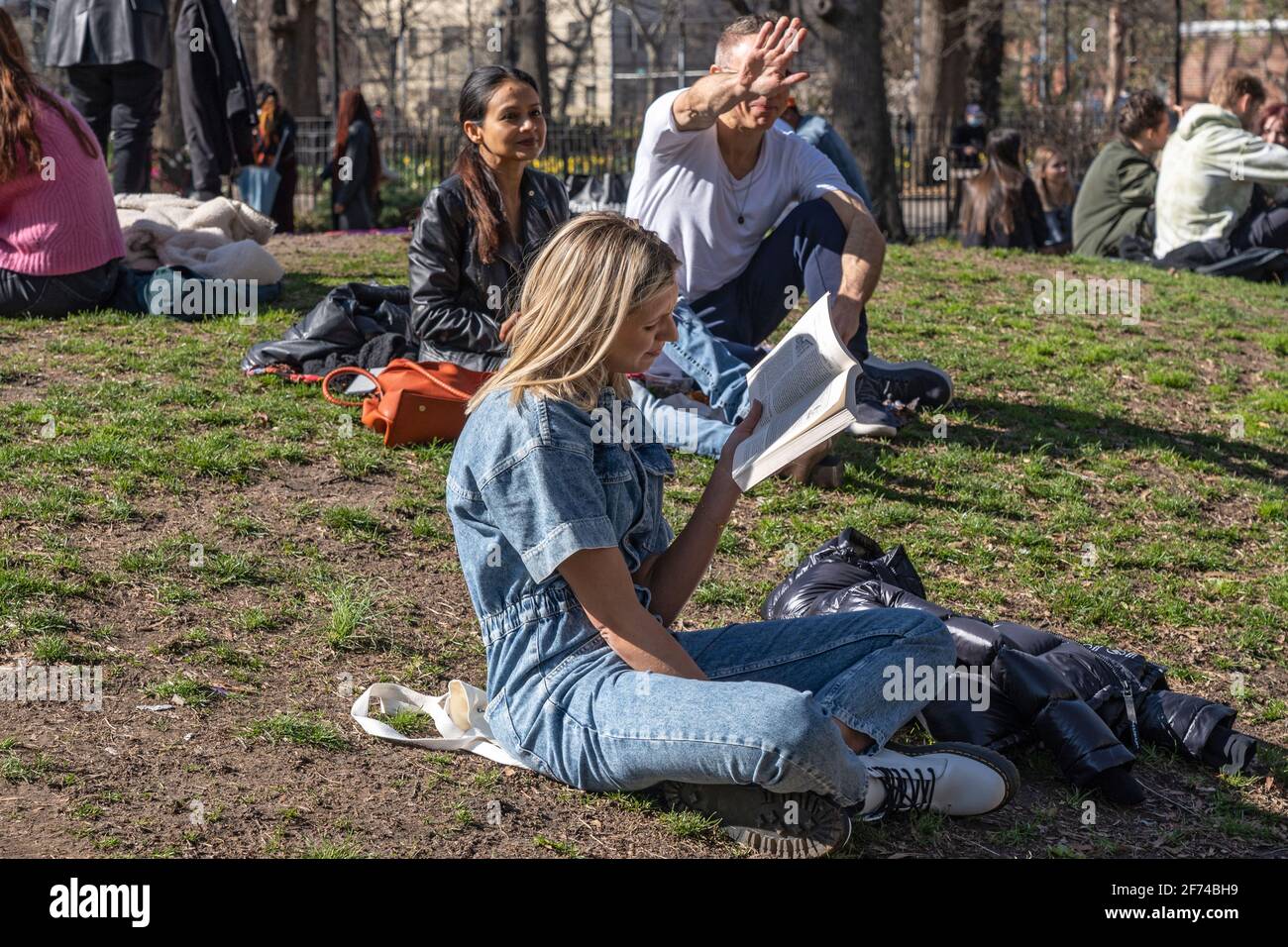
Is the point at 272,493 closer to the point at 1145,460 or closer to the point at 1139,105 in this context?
the point at 1145,460

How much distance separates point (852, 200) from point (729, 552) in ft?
5.88

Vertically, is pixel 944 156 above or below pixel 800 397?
above

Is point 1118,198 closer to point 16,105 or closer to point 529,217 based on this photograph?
point 529,217

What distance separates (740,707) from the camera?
9.71ft

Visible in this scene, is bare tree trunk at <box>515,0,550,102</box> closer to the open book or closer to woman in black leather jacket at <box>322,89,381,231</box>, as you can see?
woman in black leather jacket at <box>322,89,381,231</box>

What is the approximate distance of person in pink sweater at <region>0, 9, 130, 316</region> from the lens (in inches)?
278

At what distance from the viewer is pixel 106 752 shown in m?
3.57

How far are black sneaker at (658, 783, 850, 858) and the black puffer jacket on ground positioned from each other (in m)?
0.76

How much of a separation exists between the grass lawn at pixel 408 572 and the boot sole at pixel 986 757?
13cm

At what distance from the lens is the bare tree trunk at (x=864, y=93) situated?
13344 millimetres

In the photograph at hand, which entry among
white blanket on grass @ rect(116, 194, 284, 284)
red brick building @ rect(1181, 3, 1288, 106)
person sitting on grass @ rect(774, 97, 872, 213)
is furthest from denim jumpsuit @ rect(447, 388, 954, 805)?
red brick building @ rect(1181, 3, 1288, 106)

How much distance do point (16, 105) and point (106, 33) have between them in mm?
2717

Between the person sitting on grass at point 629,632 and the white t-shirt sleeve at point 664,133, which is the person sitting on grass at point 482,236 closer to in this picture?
the white t-shirt sleeve at point 664,133

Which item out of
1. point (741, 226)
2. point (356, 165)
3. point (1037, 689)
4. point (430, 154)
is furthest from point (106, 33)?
point (430, 154)
